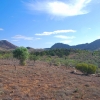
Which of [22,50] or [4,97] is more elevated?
[22,50]

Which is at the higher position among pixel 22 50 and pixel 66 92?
pixel 22 50

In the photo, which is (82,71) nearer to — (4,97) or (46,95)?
(46,95)

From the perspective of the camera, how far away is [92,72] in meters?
34.7

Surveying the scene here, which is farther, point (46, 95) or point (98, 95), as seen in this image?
point (98, 95)

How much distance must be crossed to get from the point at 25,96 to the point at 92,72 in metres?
22.5

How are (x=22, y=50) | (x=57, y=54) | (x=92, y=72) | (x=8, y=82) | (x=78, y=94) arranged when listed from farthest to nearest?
(x=57, y=54)
(x=22, y=50)
(x=92, y=72)
(x=8, y=82)
(x=78, y=94)

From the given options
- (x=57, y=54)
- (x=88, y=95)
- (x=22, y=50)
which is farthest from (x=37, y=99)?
(x=57, y=54)

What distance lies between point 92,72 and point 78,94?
19.1m

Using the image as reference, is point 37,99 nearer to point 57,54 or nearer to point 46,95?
point 46,95

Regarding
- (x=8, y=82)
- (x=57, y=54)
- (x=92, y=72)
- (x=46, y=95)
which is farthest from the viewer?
(x=57, y=54)

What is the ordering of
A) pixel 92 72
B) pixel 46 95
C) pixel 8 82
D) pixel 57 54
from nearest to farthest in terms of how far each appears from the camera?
pixel 46 95, pixel 8 82, pixel 92 72, pixel 57 54

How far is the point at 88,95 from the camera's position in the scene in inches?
650

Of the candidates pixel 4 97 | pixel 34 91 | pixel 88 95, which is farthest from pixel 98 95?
pixel 4 97

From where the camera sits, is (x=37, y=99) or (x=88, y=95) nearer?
(x=37, y=99)
